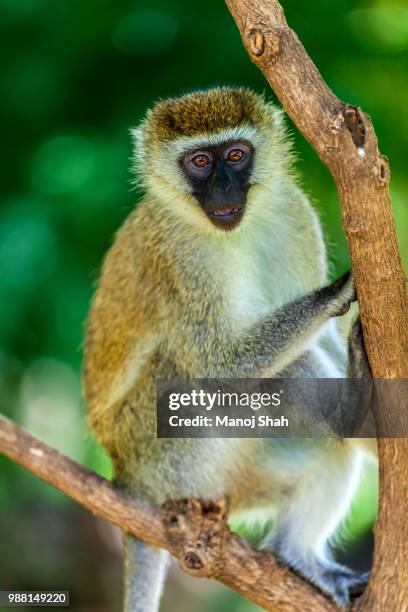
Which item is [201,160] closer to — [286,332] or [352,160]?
[286,332]

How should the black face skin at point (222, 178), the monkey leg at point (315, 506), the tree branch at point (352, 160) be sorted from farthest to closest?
1. the monkey leg at point (315, 506)
2. the black face skin at point (222, 178)
3. the tree branch at point (352, 160)

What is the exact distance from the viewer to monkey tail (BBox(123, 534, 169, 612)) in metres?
3.69

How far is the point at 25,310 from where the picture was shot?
4.69 m

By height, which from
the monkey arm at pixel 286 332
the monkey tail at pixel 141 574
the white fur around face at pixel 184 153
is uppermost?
the white fur around face at pixel 184 153

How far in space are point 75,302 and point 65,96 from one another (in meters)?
1.24

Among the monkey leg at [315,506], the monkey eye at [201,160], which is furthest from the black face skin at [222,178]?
the monkey leg at [315,506]

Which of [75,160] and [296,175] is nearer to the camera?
[296,175]

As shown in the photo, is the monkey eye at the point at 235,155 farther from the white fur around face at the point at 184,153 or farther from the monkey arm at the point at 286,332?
the monkey arm at the point at 286,332

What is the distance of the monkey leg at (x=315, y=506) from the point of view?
12.1 ft

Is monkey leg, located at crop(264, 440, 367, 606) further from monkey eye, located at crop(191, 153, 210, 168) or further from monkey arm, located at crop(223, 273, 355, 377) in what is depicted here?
monkey eye, located at crop(191, 153, 210, 168)

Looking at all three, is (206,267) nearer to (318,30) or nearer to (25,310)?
(25,310)

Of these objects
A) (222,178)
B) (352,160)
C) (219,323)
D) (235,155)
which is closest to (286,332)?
(219,323)

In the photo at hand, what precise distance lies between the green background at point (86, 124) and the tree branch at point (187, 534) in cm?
111

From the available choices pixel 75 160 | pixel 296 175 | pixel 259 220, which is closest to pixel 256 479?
pixel 259 220
